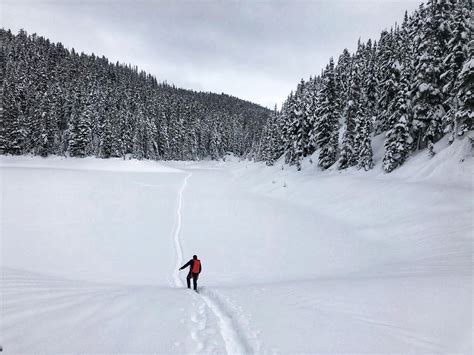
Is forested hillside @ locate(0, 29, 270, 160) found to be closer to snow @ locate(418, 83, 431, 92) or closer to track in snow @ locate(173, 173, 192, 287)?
track in snow @ locate(173, 173, 192, 287)

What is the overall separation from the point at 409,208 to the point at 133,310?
1929 cm

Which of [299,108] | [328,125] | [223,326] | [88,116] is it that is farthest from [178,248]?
[88,116]

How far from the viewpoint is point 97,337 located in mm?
6008

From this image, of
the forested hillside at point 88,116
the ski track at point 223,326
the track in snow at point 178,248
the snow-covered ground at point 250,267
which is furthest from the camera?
the forested hillside at point 88,116

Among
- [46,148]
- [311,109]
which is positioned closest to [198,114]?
[46,148]

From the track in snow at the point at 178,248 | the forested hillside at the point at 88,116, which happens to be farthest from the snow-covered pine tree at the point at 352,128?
the forested hillside at the point at 88,116

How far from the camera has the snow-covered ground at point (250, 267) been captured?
20.1 ft

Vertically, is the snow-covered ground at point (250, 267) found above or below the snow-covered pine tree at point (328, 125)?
below

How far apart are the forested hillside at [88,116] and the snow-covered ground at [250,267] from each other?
161 feet

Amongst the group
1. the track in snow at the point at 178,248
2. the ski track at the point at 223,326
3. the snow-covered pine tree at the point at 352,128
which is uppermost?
the snow-covered pine tree at the point at 352,128

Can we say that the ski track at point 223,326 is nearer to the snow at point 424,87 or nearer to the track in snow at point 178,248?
the track in snow at point 178,248

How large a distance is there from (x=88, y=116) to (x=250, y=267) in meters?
78.5

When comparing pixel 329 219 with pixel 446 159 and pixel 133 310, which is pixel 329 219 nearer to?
pixel 446 159

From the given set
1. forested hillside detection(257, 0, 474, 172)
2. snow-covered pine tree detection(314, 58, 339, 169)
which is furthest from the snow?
snow-covered pine tree detection(314, 58, 339, 169)
